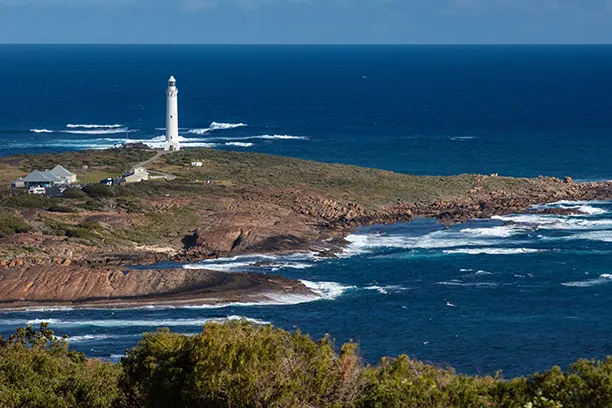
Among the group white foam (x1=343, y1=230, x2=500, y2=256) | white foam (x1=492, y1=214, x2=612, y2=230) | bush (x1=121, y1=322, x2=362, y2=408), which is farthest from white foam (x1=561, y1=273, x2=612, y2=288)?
bush (x1=121, y1=322, x2=362, y2=408)

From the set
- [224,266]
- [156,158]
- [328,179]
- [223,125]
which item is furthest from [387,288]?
[223,125]

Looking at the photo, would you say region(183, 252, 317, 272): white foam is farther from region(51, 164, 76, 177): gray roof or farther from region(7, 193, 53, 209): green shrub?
region(51, 164, 76, 177): gray roof

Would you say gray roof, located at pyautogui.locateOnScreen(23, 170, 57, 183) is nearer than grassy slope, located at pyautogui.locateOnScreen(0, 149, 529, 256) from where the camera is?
No

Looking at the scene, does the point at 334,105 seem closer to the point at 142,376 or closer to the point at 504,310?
the point at 504,310

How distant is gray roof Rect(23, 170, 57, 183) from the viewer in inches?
2931

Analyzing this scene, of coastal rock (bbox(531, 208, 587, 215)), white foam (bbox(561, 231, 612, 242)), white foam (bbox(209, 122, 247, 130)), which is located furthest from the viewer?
white foam (bbox(209, 122, 247, 130))

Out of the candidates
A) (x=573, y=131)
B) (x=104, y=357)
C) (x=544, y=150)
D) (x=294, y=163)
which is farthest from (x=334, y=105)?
(x=104, y=357)

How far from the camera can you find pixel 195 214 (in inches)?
2660

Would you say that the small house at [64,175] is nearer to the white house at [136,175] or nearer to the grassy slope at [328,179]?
the white house at [136,175]

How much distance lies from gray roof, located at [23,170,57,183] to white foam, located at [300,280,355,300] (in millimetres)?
27333

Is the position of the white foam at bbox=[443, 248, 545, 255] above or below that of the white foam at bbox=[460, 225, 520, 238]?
above

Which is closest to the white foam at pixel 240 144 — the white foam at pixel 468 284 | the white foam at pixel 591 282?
the white foam at pixel 468 284

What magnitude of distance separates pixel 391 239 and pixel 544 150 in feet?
150

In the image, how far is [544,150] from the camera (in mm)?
105500
